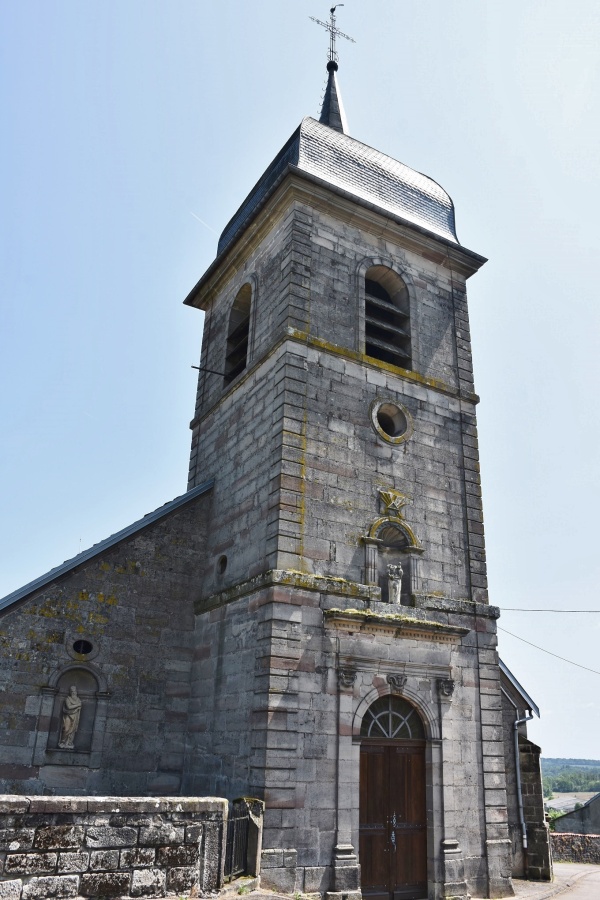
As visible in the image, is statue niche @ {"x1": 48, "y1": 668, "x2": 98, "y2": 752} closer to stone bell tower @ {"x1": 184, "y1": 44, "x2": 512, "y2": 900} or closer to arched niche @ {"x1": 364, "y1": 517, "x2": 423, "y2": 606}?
stone bell tower @ {"x1": 184, "y1": 44, "x2": 512, "y2": 900}

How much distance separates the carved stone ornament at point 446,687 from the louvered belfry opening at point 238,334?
22.0ft

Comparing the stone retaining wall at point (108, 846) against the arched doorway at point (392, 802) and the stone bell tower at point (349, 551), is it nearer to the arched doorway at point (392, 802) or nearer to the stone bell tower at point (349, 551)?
the stone bell tower at point (349, 551)

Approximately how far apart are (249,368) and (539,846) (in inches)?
369

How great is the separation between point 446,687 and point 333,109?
13250 millimetres

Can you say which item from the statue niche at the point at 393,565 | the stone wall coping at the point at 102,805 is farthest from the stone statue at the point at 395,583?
the stone wall coping at the point at 102,805

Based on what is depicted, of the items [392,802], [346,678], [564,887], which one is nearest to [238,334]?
[346,678]

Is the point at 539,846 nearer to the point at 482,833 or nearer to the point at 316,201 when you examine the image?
the point at 482,833

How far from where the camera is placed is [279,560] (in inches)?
383

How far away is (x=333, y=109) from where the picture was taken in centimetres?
1681

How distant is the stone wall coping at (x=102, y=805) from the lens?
5.36 m

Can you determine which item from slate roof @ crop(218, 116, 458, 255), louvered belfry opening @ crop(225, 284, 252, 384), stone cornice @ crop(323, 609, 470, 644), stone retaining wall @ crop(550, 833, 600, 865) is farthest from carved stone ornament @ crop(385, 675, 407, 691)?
stone retaining wall @ crop(550, 833, 600, 865)

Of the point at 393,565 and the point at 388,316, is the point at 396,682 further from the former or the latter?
the point at 388,316

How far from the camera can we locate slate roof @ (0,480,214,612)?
10617mm

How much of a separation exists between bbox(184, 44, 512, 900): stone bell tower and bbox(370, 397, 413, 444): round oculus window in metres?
0.04
